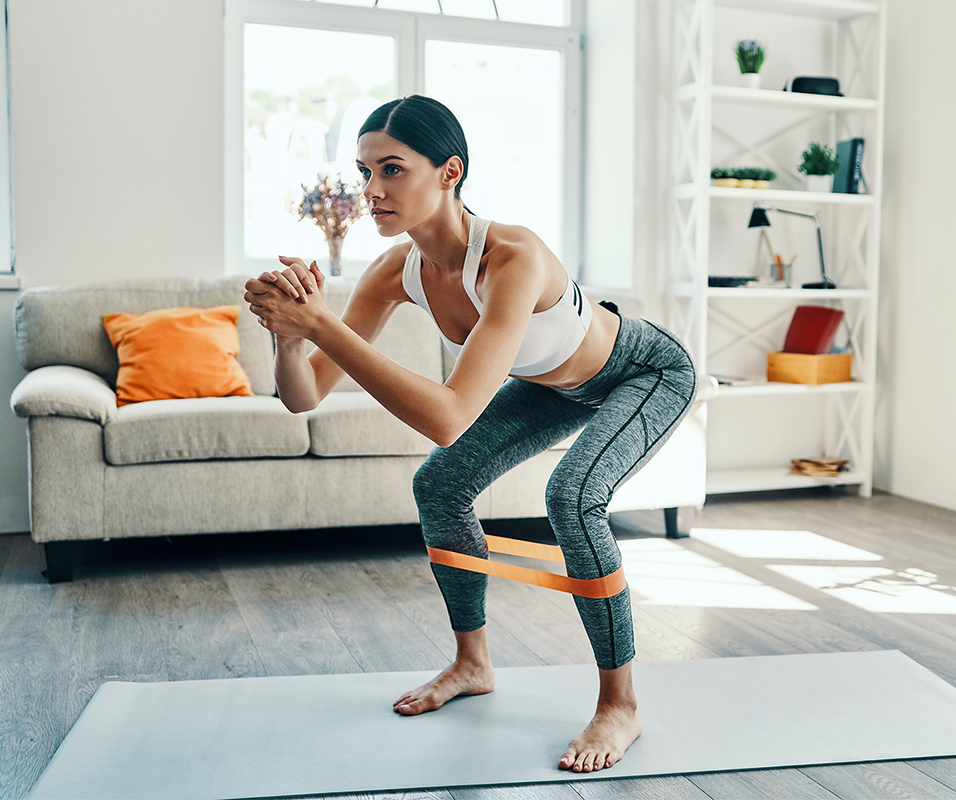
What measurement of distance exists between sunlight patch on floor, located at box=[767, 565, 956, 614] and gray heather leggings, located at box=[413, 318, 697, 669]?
1.17 metres

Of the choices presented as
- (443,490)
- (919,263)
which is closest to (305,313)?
(443,490)

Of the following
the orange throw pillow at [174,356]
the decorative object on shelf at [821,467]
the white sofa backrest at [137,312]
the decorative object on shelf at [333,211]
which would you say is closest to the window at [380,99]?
the decorative object on shelf at [333,211]

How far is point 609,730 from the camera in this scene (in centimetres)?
172

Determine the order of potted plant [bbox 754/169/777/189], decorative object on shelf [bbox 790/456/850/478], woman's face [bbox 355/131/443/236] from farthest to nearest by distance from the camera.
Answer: decorative object on shelf [bbox 790/456/850/478] → potted plant [bbox 754/169/777/189] → woman's face [bbox 355/131/443/236]

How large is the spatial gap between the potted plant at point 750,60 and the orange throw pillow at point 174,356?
2434 mm

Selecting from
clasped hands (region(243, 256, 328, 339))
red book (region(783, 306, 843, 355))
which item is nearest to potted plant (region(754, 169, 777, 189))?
red book (region(783, 306, 843, 355))

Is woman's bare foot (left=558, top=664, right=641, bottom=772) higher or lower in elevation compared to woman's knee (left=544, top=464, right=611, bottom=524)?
Result: lower

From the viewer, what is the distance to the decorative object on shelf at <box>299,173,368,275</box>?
12.9ft

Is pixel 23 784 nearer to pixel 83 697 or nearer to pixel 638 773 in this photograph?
pixel 83 697

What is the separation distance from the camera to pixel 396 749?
5.65 feet

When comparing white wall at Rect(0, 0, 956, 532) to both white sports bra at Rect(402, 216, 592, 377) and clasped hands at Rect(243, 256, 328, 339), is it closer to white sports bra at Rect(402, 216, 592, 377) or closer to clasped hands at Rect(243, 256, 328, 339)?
white sports bra at Rect(402, 216, 592, 377)

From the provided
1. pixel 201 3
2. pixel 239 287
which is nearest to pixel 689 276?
pixel 239 287

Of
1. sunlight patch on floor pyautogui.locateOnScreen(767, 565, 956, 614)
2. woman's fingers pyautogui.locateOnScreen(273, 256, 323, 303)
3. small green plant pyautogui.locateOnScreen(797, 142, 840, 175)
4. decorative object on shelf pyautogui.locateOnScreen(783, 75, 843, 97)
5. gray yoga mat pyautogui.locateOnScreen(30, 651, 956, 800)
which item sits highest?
decorative object on shelf pyautogui.locateOnScreen(783, 75, 843, 97)

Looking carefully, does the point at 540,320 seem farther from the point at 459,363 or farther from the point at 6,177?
the point at 6,177
